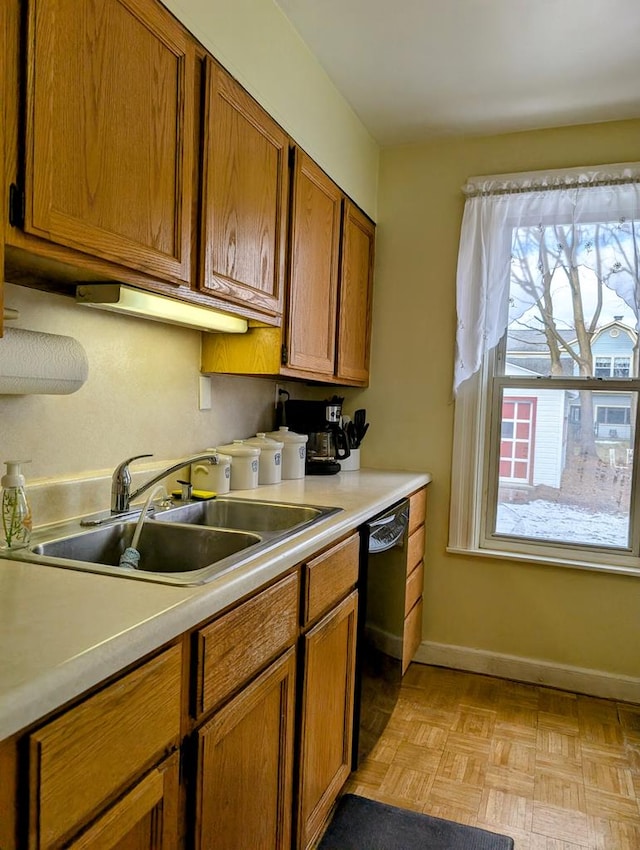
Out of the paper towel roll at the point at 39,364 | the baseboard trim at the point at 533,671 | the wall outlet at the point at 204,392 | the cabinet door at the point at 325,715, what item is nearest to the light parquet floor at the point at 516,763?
the baseboard trim at the point at 533,671

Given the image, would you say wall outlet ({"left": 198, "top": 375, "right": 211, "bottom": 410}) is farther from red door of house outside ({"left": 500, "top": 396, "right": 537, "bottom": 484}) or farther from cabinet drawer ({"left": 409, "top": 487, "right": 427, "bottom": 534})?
red door of house outside ({"left": 500, "top": 396, "right": 537, "bottom": 484})

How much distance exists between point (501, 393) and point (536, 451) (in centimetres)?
31

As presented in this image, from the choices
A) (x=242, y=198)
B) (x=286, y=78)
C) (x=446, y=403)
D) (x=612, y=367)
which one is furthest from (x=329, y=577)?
(x=612, y=367)

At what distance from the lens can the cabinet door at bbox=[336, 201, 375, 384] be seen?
2521 mm

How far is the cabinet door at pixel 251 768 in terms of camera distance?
1.06 metres

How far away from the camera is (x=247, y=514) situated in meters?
1.85

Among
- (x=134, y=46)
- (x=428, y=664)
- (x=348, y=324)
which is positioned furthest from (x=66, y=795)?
(x=428, y=664)

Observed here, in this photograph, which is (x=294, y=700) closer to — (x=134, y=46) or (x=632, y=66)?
(x=134, y=46)

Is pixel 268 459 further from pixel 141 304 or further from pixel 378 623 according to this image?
pixel 141 304

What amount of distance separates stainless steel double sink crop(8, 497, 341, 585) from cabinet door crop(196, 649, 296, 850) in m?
0.27

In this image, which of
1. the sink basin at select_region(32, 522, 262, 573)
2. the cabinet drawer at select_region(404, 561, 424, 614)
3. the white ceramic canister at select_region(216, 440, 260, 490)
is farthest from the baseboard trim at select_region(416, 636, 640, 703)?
the sink basin at select_region(32, 522, 262, 573)

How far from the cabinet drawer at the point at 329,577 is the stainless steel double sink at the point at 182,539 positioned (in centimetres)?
10

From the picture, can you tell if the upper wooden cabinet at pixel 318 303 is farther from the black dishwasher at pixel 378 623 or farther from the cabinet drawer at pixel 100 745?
the cabinet drawer at pixel 100 745

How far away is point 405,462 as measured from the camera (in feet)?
9.46
